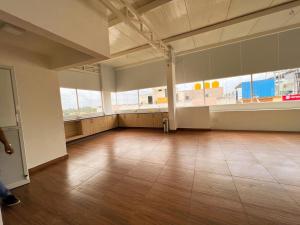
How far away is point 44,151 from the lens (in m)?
3.29

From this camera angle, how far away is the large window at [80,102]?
5.72 m

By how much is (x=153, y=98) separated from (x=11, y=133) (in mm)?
5839

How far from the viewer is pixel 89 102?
684cm

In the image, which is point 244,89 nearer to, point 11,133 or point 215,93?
point 215,93

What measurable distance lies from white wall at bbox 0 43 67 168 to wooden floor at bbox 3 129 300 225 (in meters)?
0.48

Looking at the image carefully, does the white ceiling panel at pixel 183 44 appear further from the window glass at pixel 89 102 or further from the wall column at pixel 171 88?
the window glass at pixel 89 102

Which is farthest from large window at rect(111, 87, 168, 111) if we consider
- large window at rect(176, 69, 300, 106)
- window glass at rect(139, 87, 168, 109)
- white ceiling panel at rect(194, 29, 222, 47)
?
white ceiling panel at rect(194, 29, 222, 47)

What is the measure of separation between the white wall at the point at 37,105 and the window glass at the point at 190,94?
16.5 ft

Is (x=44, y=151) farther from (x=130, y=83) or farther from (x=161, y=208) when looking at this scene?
(x=130, y=83)

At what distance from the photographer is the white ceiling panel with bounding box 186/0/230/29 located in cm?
315

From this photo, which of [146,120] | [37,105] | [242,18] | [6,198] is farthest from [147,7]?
[146,120]

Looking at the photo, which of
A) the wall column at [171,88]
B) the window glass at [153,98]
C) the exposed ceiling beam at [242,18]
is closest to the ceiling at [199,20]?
the exposed ceiling beam at [242,18]

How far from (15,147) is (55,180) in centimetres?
93

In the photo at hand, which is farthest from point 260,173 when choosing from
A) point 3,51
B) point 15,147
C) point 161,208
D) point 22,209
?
point 3,51
